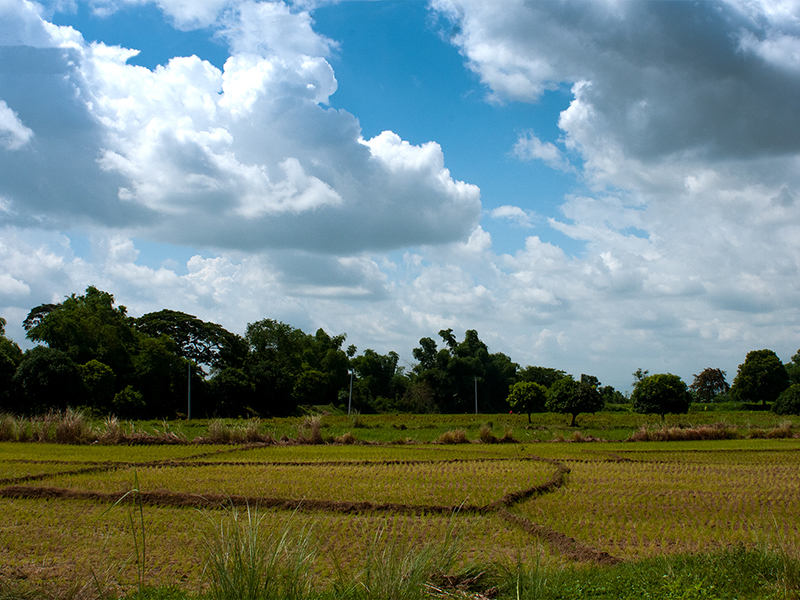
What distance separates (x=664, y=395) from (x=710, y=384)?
162 feet

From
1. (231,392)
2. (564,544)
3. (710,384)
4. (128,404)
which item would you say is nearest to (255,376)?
(231,392)

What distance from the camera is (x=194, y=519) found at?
27.5 feet

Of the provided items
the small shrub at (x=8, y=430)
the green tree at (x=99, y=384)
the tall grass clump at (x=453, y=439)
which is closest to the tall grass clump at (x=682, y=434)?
the tall grass clump at (x=453, y=439)

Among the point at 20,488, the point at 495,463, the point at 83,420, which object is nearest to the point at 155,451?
the point at 83,420

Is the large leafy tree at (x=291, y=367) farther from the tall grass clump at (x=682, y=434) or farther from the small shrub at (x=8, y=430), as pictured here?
the tall grass clump at (x=682, y=434)

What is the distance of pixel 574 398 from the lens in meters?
30.5

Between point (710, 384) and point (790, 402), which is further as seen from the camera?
point (710, 384)

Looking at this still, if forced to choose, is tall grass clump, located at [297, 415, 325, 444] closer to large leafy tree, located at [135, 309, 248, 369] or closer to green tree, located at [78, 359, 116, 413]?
green tree, located at [78, 359, 116, 413]

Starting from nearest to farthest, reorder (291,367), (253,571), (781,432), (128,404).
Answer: (253,571) → (781,432) → (128,404) → (291,367)

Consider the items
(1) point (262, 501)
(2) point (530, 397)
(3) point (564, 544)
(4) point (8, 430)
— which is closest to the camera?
(3) point (564, 544)

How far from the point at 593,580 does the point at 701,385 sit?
77934 mm

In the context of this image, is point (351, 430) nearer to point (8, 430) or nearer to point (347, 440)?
point (347, 440)

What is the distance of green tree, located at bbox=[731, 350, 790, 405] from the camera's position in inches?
2095

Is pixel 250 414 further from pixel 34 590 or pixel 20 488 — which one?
pixel 34 590
